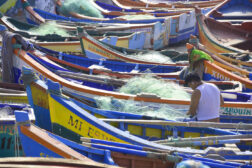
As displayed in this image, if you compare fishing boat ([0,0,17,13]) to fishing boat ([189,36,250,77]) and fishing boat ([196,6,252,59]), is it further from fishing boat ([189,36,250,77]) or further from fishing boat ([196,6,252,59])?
fishing boat ([189,36,250,77])

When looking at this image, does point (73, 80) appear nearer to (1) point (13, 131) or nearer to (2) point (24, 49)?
(2) point (24, 49)

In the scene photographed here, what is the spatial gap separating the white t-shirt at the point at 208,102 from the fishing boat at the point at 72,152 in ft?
4.59

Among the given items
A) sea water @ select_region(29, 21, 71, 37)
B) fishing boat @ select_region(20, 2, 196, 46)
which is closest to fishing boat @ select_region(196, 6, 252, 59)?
fishing boat @ select_region(20, 2, 196, 46)

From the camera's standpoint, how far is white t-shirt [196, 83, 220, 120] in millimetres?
5859

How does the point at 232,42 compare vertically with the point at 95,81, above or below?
above

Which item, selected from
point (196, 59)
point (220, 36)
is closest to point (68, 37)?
point (196, 59)

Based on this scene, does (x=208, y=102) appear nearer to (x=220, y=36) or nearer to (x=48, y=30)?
(x=220, y=36)

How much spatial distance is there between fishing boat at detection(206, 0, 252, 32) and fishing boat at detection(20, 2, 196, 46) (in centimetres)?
113

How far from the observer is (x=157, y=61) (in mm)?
10250

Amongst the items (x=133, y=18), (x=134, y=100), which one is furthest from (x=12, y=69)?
(x=133, y=18)

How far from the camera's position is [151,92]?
7.68m

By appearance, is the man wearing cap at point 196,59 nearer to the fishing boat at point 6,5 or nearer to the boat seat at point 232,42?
the boat seat at point 232,42

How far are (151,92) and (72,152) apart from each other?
3432mm

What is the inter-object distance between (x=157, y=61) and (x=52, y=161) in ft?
21.8
